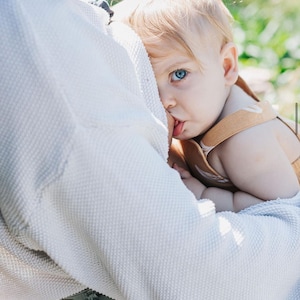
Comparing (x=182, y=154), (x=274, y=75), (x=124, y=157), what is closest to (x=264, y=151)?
(x=182, y=154)

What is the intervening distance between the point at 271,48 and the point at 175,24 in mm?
2451

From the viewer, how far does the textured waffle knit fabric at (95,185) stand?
4.10 feet

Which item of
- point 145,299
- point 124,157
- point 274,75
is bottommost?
point 274,75

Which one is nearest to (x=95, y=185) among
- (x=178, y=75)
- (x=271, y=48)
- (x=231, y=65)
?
(x=178, y=75)

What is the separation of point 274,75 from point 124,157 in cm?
264

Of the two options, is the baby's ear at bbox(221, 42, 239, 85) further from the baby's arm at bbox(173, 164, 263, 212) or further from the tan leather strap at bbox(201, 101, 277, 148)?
the baby's arm at bbox(173, 164, 263, 212)

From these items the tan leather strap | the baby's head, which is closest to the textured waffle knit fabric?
the baby's head

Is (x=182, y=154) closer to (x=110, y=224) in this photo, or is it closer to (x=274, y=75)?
(x=110, y=224)

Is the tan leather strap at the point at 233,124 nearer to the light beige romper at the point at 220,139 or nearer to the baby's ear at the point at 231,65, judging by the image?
the light beige romper at the point at 220,139

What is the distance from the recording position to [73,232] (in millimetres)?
1336

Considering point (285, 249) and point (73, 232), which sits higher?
point (73, 232)

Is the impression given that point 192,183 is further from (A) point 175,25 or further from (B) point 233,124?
(A) point 175,25

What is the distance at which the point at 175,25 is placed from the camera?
5.50 ft

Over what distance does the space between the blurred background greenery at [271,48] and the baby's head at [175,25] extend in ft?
5.17
